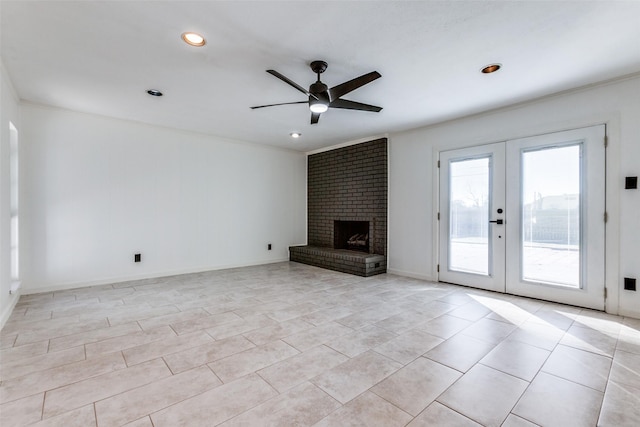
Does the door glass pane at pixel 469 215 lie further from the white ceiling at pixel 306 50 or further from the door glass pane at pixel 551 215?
the white ceiling at pixel 306 50

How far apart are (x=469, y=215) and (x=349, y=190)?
7.61ft

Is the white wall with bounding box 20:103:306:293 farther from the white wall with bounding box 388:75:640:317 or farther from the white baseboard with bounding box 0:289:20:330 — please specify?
the white wall with bounding box 388:75:640:317

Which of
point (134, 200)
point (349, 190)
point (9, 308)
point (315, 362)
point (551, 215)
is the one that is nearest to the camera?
point (315, 362)

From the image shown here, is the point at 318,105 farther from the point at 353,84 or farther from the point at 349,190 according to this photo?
the point at 349,190

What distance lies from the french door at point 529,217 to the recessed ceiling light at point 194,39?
3597 mm

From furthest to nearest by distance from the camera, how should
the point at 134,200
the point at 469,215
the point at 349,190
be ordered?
the point at 349,190 → the point at 134,200 → the point at 469,215

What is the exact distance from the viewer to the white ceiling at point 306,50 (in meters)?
2.04

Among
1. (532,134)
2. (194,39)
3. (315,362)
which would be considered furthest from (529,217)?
(194,39)

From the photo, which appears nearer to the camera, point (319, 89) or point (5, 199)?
point (319, 89)

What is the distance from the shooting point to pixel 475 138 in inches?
164

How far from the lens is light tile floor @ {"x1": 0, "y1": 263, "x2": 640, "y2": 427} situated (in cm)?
161

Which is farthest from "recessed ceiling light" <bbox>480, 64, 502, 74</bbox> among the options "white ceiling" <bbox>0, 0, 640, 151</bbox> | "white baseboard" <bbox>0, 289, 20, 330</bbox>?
"white baseboard" <bbox>0, 289, 20, 330</bbox>

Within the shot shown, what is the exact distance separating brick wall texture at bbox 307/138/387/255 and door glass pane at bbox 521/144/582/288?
2.14 meters

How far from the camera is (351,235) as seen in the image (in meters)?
6.49
